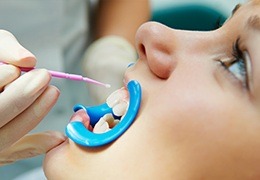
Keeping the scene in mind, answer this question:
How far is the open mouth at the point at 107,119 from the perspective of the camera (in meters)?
0.76

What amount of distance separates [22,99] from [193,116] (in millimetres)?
277

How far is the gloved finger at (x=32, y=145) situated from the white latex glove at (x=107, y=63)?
58cm

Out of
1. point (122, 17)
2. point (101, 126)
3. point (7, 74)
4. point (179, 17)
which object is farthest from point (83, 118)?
point (179, 17)

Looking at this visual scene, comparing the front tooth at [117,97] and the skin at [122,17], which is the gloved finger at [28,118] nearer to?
the front tooth at [117,97]

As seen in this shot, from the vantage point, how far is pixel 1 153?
89 cm

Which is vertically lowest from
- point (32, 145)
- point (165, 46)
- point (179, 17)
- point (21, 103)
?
point (179, 17)

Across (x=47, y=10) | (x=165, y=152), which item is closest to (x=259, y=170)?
(x=165, y=152)

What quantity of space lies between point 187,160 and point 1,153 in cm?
36

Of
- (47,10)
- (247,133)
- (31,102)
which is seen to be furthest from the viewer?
(47,10)

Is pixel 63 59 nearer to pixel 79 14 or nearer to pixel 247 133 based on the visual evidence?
pixel 79 14

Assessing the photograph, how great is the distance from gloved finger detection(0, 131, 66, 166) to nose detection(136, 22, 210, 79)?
21 centimetres

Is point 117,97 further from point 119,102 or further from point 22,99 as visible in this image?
point 22,99

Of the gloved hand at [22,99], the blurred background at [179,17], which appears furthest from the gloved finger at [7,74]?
the blurred background at [179,17]

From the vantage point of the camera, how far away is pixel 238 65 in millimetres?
744
